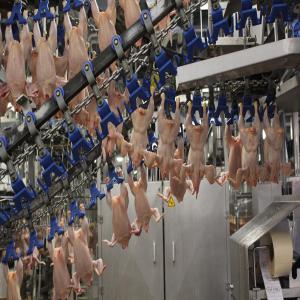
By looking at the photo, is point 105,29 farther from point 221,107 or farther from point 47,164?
point 221,107

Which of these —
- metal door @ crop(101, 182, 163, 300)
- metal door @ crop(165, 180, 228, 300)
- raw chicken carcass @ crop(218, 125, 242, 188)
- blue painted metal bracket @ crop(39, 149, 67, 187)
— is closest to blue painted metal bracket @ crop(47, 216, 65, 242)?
blue painted metal bracket @ crop(39, 149, 67, 187)

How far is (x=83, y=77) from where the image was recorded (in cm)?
321

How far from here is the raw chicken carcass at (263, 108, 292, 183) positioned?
3.65 metres

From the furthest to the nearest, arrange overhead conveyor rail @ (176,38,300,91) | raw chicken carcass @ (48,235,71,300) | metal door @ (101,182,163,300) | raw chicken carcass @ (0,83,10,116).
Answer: metal door @ (101,182,163,300)
raw chicken carcass @ (48,235,71,300)
raw chicken carcass @ (0,83,10,116)
overhead conveyor rail @ (176,38,300,91)

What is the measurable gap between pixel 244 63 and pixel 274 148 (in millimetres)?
1226

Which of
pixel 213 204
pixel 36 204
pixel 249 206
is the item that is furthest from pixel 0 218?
pixel 213 204

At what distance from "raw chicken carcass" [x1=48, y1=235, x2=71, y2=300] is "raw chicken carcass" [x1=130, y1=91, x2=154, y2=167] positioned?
0.90 meters

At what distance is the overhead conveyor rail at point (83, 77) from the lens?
10.3ft

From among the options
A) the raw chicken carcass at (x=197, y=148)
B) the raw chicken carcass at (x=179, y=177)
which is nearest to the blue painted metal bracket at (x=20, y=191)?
the raw chicken carcass at (x=179, y=177)

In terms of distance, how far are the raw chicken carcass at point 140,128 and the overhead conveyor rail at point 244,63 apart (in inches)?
21.1

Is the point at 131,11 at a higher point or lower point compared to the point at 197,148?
higher

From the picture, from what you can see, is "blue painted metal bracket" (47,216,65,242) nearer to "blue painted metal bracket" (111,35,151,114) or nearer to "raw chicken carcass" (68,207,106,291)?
"raw chicken carcass" (68,207,106,291)

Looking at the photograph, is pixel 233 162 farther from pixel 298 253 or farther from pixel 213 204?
pixel 213 204

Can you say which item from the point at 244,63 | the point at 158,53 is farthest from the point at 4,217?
the point at 244,63
